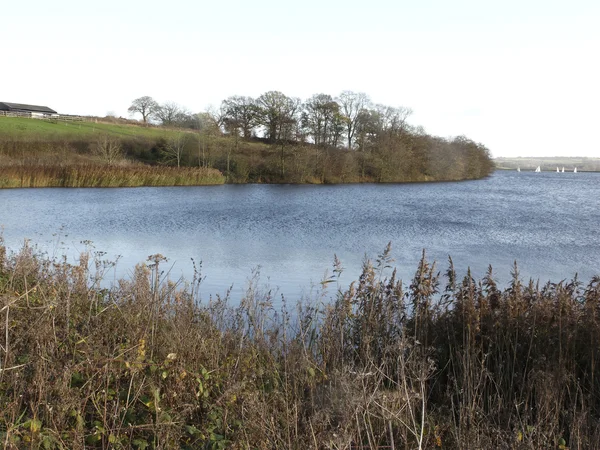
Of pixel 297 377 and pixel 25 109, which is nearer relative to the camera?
pixel 297 377

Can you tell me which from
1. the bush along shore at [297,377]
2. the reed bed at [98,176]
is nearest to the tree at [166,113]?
the reed bed at [98,176]

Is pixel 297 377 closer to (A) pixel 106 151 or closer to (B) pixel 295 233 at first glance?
(B) pixel 295 233

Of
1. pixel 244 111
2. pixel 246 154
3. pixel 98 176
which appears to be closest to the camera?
pixel 98 176

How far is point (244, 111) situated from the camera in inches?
2089

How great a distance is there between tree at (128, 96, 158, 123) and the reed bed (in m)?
39.5

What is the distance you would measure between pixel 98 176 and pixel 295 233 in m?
21.8

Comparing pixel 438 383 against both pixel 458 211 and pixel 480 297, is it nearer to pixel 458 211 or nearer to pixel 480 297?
pixel 480 297

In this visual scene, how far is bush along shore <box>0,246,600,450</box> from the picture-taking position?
3.53 m

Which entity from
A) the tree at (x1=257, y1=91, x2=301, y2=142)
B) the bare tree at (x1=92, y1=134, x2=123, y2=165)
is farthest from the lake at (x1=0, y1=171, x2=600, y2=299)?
the tree at (x1=257, y1=91, x2=301, y2=142)

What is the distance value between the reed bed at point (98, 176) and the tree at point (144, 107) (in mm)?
39476

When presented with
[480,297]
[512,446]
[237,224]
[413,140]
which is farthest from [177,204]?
[413,140]

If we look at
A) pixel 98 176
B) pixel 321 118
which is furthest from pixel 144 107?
pixel 98 176

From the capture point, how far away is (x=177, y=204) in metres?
26.0

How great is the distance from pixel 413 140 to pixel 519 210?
26985mm
